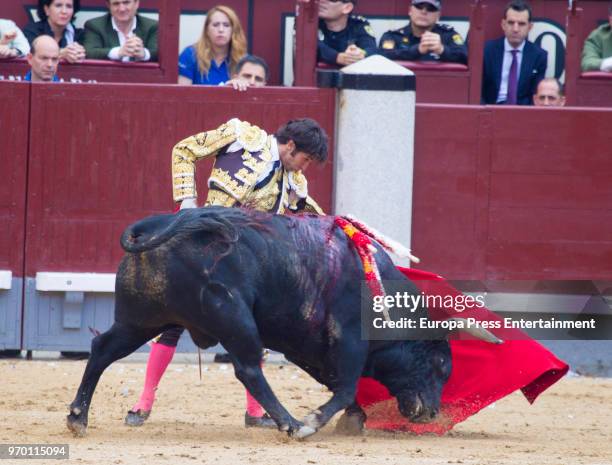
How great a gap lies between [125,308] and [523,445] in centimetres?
165

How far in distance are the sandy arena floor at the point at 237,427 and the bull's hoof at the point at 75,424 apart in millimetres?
37

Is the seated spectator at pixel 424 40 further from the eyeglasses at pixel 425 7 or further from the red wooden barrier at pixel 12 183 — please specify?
the red wooden barrier at pixel 12 183

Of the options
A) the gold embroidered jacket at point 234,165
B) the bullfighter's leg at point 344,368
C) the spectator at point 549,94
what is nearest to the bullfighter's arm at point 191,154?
the gold embroidered jacket at point 234,165

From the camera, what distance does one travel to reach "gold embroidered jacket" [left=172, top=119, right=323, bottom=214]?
5.79 m

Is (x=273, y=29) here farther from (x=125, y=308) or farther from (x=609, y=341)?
(x=125, y=308)

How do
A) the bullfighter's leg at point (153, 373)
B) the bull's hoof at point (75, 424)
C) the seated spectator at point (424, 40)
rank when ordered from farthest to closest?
the seated spectator at point (424, 40), the bullfighter's leg at point (153, 373), the bull's hoof at point (75, 424)

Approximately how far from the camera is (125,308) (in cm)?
530

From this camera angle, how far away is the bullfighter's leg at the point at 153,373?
5.92 metres

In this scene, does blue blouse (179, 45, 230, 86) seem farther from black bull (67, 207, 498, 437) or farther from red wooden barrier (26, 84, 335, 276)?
black bull (67, 207, 498, 437)

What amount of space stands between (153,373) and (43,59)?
2620mm

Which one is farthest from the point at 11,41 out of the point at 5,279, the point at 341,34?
the point at 341,34

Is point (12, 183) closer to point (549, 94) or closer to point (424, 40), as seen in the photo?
point (424, 40)

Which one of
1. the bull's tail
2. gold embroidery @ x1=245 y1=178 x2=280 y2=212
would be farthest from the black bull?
gold embroidery @ x1=245 y1=178 x2=280 y2=212

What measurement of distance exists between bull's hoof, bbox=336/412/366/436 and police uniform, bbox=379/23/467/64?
323 cm
